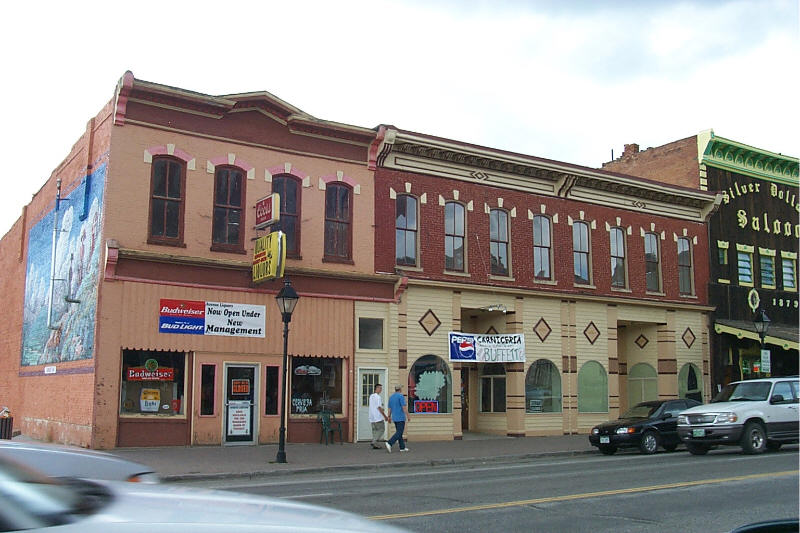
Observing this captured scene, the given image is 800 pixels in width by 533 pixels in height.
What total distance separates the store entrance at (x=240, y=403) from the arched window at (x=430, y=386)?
5.22m

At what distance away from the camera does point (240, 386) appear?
22703 millimetres

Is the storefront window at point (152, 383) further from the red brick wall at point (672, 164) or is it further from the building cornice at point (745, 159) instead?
the building cornice at point (745, 159)

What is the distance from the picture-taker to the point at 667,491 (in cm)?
1218

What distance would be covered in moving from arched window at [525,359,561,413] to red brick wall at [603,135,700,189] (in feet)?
38.3

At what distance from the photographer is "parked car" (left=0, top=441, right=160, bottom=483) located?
6.46 meters

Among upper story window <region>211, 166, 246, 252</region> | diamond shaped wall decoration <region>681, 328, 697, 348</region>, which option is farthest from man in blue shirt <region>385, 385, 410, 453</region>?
diamond shaped wall decoration <region>681, 328, 697, 348</region>

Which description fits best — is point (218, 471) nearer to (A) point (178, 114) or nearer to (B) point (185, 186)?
(B) point (185, 186)

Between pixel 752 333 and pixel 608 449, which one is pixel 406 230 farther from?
pixel 752 333

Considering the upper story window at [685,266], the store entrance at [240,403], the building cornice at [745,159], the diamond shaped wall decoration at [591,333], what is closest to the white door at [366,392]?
the store entrance at [240,403]

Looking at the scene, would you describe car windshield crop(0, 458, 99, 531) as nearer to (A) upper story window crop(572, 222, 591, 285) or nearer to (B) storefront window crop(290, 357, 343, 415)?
(B) storefront window crop(290, 357, 343, 415)

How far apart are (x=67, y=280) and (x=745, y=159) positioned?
92.6 feet

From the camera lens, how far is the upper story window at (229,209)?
2297 centimetres

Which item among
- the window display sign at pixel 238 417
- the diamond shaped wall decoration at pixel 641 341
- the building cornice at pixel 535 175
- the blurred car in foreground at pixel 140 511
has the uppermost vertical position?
the building cornice at pixel 535 175

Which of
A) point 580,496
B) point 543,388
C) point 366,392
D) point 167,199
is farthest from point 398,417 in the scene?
point 580,496
